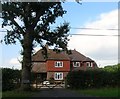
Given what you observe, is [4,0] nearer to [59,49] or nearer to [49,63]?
[59,49]

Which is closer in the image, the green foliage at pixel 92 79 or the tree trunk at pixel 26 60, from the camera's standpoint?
the tree trunk at pixel 26 60

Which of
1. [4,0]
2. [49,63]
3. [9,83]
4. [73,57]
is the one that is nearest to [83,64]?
[73,57]

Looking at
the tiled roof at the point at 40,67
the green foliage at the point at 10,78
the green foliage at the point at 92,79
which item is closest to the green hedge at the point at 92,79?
the green foliage at the point at 92,79

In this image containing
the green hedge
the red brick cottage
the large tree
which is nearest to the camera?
the large tree

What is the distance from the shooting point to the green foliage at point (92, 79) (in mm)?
47406

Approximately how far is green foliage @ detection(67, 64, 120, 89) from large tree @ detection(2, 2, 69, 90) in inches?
384

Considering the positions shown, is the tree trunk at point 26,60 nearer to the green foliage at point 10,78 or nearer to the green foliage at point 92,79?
the green foliage at point 10,78

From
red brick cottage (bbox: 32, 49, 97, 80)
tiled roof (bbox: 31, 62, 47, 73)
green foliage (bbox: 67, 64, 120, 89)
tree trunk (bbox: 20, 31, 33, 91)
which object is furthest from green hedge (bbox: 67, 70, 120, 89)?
tiled roof (bbox: 31, 62, 47, 73)

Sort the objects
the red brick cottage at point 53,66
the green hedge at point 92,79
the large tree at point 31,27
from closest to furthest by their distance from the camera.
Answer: the large tree at point 31,27 < the green hedge at point 92,79 < the red brick cottage at point 53,66

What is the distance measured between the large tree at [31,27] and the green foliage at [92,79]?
9765 mm

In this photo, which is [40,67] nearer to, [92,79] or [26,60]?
[92,79]

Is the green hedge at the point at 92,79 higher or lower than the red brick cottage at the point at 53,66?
lower

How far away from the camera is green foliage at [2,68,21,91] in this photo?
40969 millimetres

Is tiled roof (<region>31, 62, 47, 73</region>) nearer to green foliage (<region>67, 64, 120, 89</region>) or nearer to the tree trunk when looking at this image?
green foliage (<region>67, 64, 120, 89</region>)
